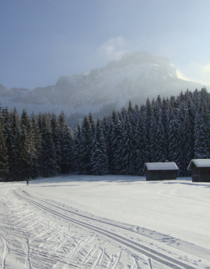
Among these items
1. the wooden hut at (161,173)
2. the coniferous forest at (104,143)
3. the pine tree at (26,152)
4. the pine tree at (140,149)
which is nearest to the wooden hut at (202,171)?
the wooden hut at (161,173)

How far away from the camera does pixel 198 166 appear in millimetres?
34219

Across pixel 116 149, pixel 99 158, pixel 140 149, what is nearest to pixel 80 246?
pixel 99 158

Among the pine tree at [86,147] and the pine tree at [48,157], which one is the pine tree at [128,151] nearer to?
the pine tree at [86,147]

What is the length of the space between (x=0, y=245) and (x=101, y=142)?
47.0 metres

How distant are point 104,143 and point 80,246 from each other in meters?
47.9

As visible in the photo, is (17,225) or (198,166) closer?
(17,225)

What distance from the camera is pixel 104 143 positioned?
54.1 m

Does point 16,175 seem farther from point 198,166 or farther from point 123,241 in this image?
point 123,241

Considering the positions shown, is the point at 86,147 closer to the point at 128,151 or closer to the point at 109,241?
the point at 128,151

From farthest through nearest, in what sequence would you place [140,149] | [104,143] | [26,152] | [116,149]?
[116,149] → [104,143] → [140,149] → [26,152]

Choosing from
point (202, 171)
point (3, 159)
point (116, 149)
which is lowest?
point (202, 171)

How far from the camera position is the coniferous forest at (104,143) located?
4594cm

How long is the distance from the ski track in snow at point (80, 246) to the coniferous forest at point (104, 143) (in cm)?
3634

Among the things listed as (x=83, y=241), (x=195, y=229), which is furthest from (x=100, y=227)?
(x=195, y=229)
